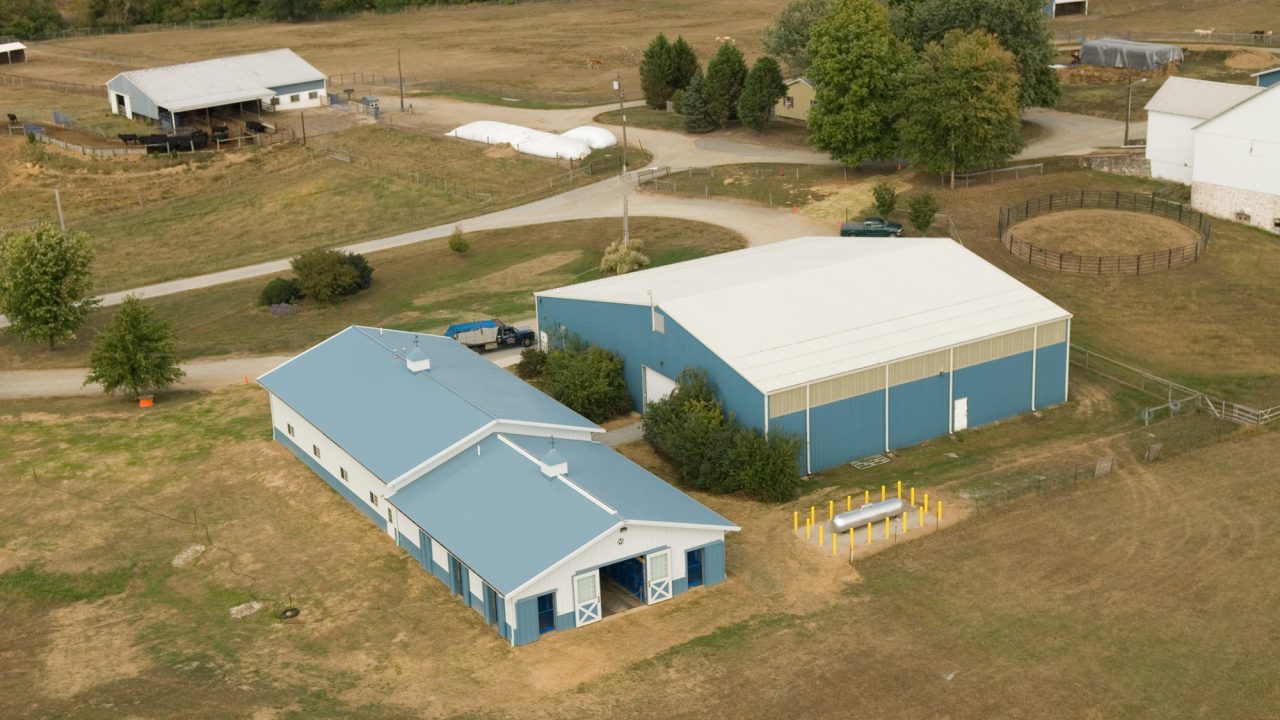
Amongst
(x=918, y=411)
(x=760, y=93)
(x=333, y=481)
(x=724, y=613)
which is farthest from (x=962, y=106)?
(x=724, y=613)

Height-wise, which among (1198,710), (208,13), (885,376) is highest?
(208,13)

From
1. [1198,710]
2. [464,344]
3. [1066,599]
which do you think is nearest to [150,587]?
[464,344]

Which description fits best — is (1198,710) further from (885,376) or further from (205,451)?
(205,451)

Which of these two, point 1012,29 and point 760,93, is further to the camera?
point 760,93

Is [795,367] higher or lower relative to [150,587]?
higher

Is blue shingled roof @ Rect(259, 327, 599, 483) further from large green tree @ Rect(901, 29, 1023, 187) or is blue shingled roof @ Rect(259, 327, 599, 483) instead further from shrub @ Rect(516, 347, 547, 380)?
large green tree @ Rect(901, 29, 1023, 187)

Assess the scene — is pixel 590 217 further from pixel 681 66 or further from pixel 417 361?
pixel 417 361
